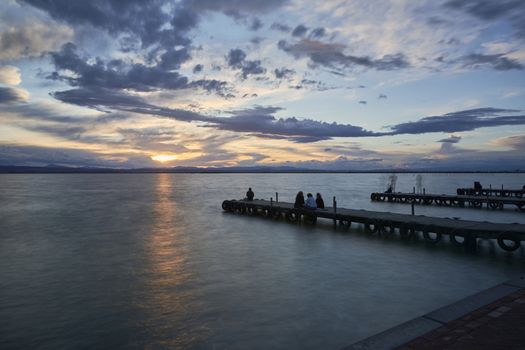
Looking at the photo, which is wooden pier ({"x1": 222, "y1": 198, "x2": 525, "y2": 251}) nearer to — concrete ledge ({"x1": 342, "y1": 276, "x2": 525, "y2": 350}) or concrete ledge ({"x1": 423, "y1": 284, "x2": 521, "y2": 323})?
concrete ledge ({"x1": 342, "y1": 276, "x2": 525, "y2": 350})

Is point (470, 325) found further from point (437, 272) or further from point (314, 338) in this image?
point (437, 272)

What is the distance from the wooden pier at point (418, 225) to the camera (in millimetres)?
18078

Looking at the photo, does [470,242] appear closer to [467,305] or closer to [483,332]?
[467,305]

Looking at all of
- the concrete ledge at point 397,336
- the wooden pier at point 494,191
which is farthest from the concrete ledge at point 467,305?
the wooden pier at point 494,191

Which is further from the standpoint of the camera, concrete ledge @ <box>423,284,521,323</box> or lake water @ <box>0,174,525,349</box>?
lake water @ <box>0,174,525,349</box>

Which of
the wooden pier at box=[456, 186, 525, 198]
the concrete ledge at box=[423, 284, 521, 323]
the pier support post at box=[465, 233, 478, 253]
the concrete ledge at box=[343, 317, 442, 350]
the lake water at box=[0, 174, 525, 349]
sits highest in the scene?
the wooden pier at box=[456, 186, 525, 198]

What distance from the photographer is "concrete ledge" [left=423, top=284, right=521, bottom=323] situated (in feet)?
25.5

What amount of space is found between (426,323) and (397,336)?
912 millimetres

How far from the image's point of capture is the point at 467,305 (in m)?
8.29

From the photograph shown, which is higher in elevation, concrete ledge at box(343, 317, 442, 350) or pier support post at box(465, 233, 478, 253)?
concrete ledge at box(343, 317, 442, 350)

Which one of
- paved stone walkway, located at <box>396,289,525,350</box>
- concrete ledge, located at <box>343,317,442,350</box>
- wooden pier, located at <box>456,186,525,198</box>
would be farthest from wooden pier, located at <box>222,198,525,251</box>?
wooden pier, located at <box>456,186,525,198</box>

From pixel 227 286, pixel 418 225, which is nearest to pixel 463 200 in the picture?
pixel 418 225

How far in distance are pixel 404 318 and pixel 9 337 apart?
10.7 metres

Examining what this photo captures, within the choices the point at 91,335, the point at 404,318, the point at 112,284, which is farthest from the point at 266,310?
the point at 112,284
